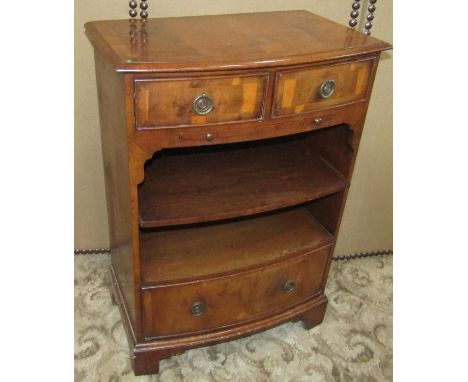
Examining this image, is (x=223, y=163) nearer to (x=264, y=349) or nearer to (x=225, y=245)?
(x=225, y=245)

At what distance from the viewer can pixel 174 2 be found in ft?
4.01

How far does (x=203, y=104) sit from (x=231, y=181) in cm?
34

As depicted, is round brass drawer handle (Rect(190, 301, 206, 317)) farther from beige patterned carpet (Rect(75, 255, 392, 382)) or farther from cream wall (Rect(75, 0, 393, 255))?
cream wall (Rect(75, 0, 393, 255))

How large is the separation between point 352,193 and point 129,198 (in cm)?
96

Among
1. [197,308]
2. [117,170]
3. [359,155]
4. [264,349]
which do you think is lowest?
[264,349]

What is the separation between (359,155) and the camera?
5.30 ft

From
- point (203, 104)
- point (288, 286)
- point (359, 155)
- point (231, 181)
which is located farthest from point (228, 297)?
point (359, 155)

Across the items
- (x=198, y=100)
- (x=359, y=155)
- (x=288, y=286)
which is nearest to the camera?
(x=198, y=100)

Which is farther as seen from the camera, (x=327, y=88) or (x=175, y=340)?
(x=175, y=340)

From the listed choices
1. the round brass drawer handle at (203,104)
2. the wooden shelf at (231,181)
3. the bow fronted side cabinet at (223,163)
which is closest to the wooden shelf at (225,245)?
the bow fronted side cabinet at (223,163)

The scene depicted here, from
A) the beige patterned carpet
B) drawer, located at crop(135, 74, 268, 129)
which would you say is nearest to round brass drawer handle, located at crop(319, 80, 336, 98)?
drawer, located at crop(135, 74, 268, 129)

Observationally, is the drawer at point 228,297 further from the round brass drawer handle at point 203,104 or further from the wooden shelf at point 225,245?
the round brass drawer handle at point 203,104

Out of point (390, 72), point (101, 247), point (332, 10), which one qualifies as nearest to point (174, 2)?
point (332, 10)

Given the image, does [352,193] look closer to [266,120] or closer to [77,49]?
[266,120]
